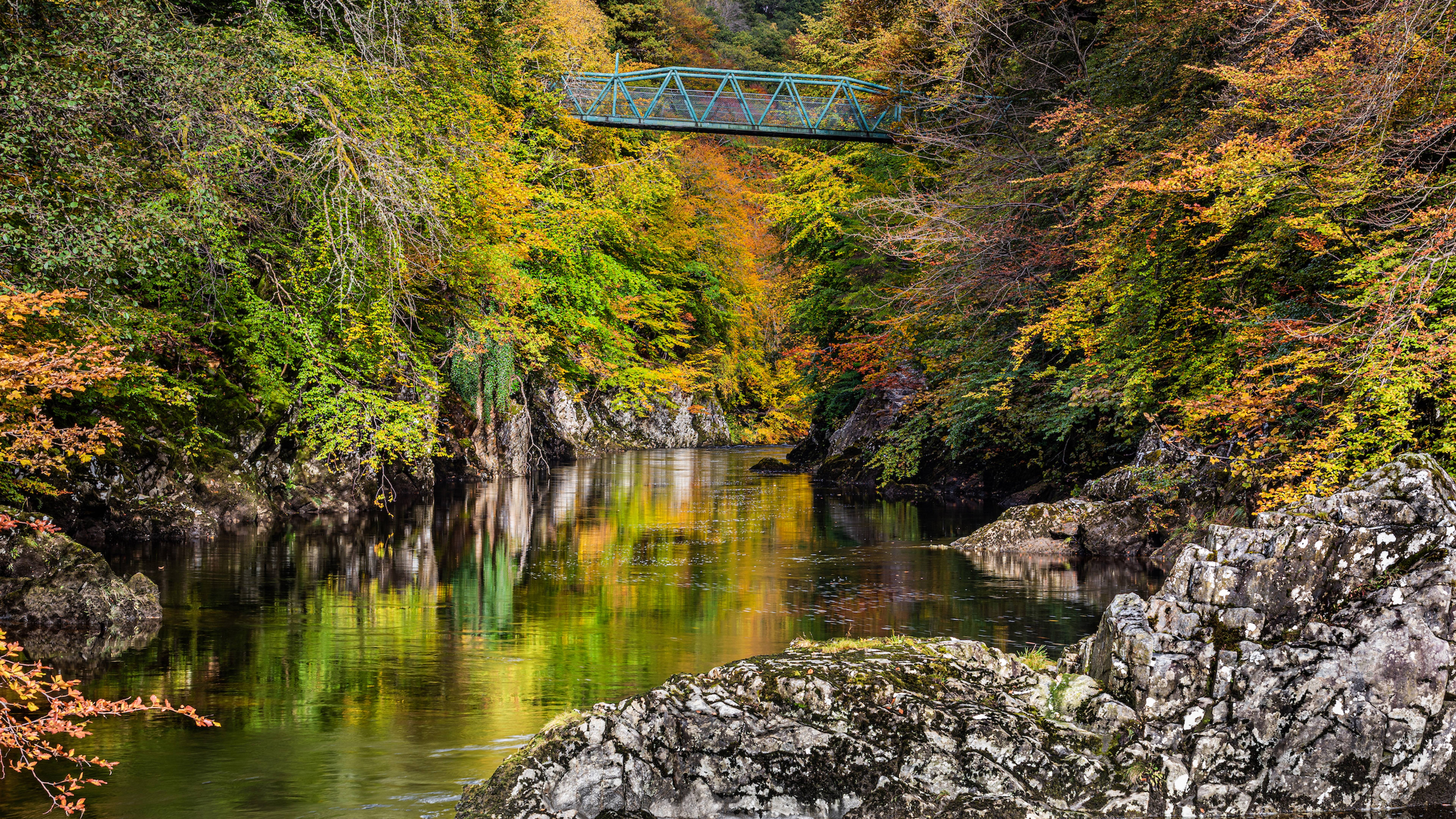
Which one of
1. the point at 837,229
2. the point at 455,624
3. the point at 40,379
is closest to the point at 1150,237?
the point at 455,624

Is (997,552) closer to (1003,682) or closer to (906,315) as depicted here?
(906,315)

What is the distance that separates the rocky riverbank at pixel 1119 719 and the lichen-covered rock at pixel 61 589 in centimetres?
607

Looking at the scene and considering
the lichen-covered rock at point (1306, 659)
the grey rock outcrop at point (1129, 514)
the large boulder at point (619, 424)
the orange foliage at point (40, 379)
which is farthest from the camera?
the large boulder at point (619, 424)

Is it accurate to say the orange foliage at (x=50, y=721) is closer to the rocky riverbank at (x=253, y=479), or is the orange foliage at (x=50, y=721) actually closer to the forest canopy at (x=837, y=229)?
the forest canopy at (x=837, y=229)

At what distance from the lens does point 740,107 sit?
1048 inches

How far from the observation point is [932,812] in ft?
19.1

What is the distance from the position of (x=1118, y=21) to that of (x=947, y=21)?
403cm

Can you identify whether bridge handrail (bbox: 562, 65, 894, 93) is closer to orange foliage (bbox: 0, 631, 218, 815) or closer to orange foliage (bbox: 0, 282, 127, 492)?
orange foliage (bbox: 0, 282, 127, 492)

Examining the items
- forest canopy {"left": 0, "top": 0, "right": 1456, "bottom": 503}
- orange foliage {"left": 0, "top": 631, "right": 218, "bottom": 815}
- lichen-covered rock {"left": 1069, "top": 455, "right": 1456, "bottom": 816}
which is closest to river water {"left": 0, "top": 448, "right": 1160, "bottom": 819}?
orange foliage {"left": 0, "top": 631, "right": 218, "bottom": 815}

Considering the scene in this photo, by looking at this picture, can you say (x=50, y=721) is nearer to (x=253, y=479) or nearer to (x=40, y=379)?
(x=40, y=379)

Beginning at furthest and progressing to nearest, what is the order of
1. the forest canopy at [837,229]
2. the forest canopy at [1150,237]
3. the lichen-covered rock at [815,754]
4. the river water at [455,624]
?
the forest canopy at [1150,237], the forest canopy at [837,229], the river water at [455,624], the lichen-covered rock at [815,754]

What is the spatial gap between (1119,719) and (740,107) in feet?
72.9

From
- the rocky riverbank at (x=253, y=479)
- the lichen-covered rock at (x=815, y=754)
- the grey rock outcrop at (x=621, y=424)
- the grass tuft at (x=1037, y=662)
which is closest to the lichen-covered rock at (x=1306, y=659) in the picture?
the grass tuft at (x=1037, y=662)

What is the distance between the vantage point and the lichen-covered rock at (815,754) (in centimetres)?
580
